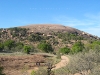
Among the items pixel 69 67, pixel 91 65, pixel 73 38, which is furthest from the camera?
pixel 73 38

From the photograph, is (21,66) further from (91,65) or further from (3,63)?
(91,65)

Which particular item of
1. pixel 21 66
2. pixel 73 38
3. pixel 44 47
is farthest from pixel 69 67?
pixel 73 38

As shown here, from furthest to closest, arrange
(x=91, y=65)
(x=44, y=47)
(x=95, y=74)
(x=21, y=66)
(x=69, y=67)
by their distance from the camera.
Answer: (x=44, y=47)
(x=21, y=66)
(x=69, y=67)
(x=91, y=65)
(x=95, y=74)

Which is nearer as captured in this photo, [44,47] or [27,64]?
[27,64]

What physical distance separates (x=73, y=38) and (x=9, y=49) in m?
48.0

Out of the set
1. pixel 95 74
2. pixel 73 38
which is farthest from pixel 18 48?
pixel 95 74

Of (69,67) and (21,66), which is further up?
(69,67)

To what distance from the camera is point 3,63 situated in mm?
45344

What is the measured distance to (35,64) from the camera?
152 ft

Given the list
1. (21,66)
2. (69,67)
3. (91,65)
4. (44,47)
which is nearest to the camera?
(91,65)

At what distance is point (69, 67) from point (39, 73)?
3856mm

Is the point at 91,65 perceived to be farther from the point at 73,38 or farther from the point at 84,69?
the point at 73,38

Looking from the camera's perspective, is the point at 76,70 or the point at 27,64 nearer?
the point at 76,70

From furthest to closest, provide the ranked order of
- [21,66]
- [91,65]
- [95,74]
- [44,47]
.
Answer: [44,47] → [21,66] → [91,65] → [95,74]
